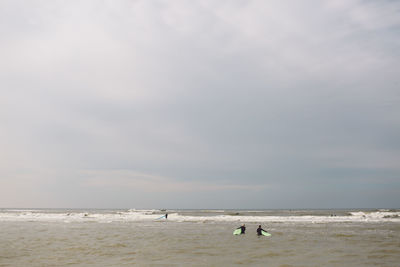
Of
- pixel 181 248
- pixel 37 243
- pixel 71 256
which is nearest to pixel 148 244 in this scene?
pixel 181 248

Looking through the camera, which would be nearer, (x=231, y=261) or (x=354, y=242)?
(x=231, y=261)

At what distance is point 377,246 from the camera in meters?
21.1

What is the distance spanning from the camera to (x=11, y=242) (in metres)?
22.7

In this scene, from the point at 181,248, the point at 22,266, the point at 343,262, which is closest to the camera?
the point at 22,266

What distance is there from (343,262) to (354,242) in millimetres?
8976

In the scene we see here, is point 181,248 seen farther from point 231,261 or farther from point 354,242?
point 354,242

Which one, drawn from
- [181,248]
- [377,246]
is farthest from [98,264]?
[377,246]

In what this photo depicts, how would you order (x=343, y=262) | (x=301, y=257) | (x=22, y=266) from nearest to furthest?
(x=22, y=266), (x=343, y=262), (x=301, y=257)

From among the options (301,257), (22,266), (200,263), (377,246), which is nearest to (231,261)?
(200,263)

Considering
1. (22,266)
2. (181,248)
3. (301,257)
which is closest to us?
(22,266)

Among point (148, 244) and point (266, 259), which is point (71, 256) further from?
point (266, 259)

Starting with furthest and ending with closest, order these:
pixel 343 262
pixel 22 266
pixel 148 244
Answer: pixel 148 244 → pixel 343 262 → pixel 22 266

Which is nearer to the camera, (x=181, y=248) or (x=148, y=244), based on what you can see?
(x=181, y=248)

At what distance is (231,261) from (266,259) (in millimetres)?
1913
